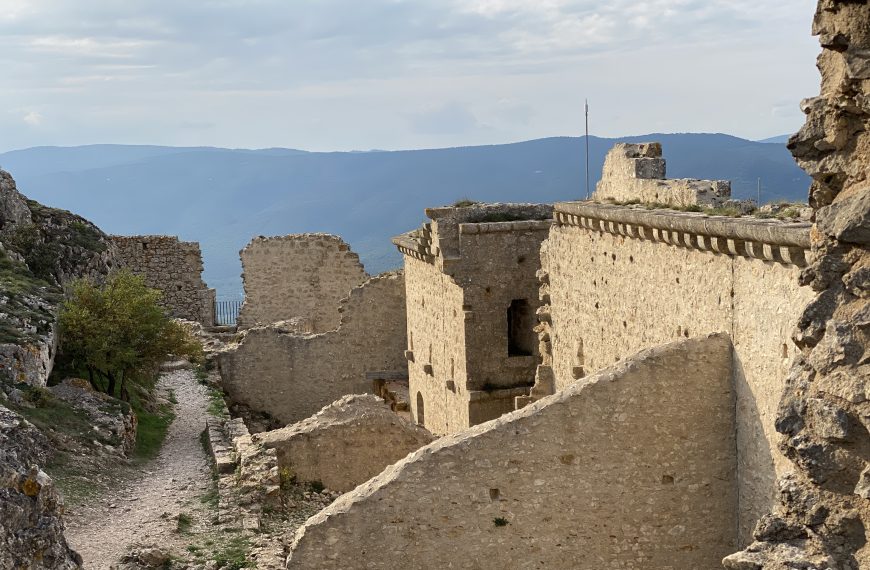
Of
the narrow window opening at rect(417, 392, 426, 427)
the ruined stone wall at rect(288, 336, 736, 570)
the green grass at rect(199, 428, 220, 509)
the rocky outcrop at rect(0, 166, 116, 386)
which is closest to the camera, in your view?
the ruined stone wall at rect(288, 336, 736, 570)

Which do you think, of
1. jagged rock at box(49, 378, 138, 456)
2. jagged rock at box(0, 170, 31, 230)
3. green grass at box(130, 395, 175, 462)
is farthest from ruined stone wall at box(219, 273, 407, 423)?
jagged rock at box(49, 378, 138, 456)

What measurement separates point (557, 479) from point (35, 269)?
15480 millimetres

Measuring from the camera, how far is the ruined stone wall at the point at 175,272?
32.7 metres

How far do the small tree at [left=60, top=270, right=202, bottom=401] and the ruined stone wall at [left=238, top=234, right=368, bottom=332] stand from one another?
1014 centimetres

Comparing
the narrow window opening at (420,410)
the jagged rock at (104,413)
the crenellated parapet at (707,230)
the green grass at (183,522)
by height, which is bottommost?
the narrow window opening at (420,410)

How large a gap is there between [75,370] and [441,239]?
6.22 meters

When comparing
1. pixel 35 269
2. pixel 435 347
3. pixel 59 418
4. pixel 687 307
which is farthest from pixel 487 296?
pixel 35 269

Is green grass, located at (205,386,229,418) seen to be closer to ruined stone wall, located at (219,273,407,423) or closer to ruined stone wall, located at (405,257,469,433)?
ruined stone wall, located at (219,273,407,423)

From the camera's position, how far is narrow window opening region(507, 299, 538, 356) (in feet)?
62.5

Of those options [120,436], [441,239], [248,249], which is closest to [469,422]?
[441,239]

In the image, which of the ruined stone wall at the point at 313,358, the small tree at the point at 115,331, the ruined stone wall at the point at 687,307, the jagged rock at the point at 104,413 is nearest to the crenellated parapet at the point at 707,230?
the ruined stone wall at the point at 687,307

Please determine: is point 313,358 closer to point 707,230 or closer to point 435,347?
point 435,347

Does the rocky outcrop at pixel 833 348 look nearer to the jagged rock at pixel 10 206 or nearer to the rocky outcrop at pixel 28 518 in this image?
the rocky outcrop at pixel 28 518

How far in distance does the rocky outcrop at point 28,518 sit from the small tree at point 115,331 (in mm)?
9319
